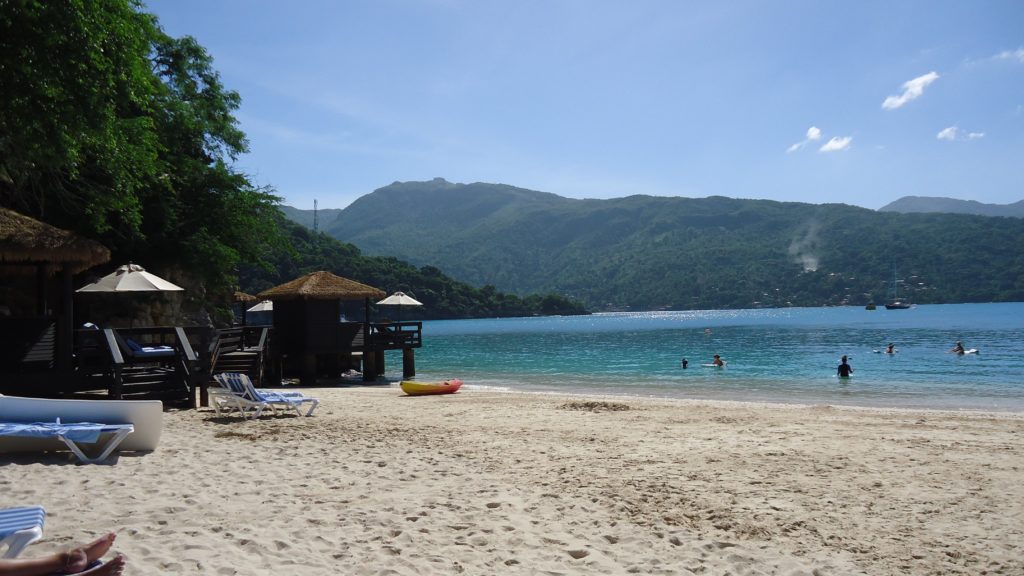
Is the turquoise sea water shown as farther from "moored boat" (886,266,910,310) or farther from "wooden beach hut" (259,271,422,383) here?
"moored boat" (886,266,910,310)

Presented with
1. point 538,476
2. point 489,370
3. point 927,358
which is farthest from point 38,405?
point 927,358

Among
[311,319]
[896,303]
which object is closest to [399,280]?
[311,319]

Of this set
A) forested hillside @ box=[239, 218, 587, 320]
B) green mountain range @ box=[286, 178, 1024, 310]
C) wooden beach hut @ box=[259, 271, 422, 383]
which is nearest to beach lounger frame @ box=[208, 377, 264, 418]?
wooden beach hut @ box=[259, 271, 422, 383]

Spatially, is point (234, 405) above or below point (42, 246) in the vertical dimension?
below

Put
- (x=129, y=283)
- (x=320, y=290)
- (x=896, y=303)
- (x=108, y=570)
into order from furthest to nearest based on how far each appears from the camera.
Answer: (x=896, y=303)
(x=320, y=290)
(x=129, y=283)
(x=108, y=570)

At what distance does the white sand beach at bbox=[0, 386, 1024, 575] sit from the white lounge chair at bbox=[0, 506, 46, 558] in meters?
0.56

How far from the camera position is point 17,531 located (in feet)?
12.5

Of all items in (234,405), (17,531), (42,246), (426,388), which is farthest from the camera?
(426,388)

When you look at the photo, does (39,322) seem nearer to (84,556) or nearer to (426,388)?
(84,556)

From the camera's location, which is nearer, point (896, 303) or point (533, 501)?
point (533, 501)

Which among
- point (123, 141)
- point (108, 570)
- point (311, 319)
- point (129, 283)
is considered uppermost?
point (123, 141)

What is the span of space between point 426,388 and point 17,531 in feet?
48.5

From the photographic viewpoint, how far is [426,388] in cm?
1850

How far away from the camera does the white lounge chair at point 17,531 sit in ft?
12.4
